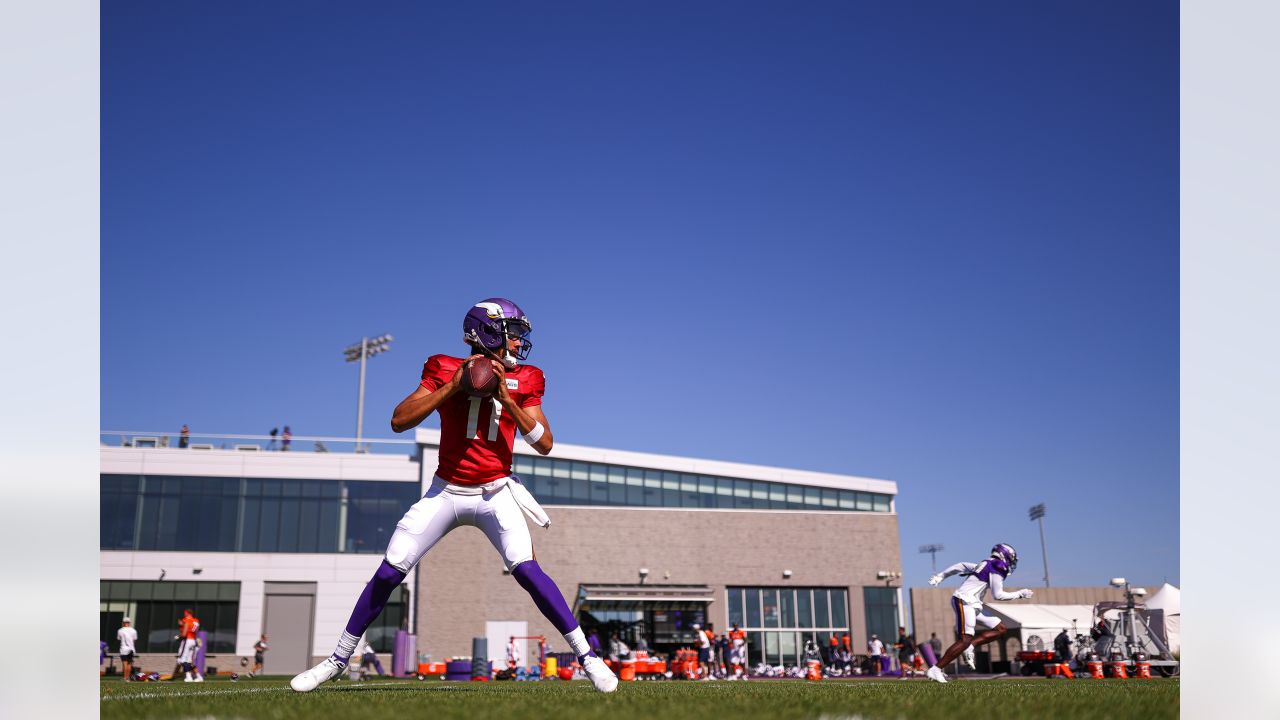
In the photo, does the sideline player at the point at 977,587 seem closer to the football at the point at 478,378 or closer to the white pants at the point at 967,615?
the white pants at the point at 967,615

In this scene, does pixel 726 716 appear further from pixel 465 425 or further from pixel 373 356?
pixel 373 356

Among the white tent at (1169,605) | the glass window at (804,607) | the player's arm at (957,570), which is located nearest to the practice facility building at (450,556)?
the glass window at (804,607)

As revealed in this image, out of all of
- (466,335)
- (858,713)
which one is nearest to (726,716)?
(858,713)

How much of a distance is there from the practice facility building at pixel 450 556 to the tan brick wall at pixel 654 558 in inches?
2.5

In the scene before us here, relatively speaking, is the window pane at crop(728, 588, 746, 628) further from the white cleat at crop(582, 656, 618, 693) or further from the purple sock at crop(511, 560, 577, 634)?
the white cleat at crop(582, 656, 618, 693)

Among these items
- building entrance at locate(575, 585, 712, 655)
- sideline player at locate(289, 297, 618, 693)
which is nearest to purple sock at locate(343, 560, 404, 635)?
sideline player at locate(289, 297, 618, 693)

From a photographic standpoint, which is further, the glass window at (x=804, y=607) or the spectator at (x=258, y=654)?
the glass window at (x=804, y=607)

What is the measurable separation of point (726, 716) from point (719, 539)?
4236cm

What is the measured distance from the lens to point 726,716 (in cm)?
376

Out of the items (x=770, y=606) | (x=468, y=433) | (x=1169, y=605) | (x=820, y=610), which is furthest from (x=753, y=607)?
(x=468, y=433)

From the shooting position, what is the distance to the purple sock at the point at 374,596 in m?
5.98

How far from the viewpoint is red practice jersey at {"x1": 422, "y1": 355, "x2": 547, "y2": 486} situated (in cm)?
605

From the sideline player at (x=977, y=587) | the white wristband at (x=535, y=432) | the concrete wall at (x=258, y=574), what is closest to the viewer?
the white wristband at (x=535, y=432)

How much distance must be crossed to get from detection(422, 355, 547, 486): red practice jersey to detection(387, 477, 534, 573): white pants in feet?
0.26
